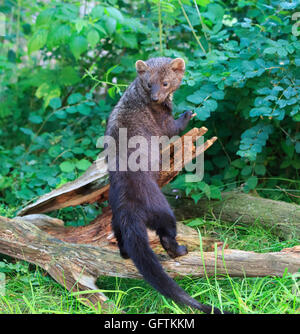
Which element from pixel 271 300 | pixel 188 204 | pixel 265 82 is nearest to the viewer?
pixel 271 300

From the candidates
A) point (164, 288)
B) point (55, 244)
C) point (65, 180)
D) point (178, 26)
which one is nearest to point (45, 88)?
point (65, 180)

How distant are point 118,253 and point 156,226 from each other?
431 millimetres

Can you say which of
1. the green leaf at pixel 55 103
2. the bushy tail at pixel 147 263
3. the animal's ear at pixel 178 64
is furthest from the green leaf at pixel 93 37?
the bushy tail at pixel 147 263

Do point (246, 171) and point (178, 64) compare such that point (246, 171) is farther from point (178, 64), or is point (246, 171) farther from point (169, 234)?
point (169, 234)

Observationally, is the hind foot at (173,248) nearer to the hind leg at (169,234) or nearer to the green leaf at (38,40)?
the hind leg at (169,234)

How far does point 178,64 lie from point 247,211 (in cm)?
175

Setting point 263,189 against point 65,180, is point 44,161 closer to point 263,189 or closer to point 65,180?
point 65,180

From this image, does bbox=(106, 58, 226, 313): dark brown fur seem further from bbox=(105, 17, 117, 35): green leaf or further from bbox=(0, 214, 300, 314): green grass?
bbox=(105, 17, 117, 35): green leaf

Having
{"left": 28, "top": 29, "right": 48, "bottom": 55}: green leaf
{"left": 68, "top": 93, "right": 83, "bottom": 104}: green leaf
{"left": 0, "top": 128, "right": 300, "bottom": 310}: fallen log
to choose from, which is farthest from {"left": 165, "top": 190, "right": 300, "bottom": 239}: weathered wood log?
{"left": 28, "top": 29, "right": 48, "bottom": 55}: green leaf

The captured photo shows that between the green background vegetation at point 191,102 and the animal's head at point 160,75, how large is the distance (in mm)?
236

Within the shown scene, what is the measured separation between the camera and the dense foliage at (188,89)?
14.8ft

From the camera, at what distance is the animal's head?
411cm

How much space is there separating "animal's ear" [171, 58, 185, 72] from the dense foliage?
0.26 m

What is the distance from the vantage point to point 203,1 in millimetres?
4797
